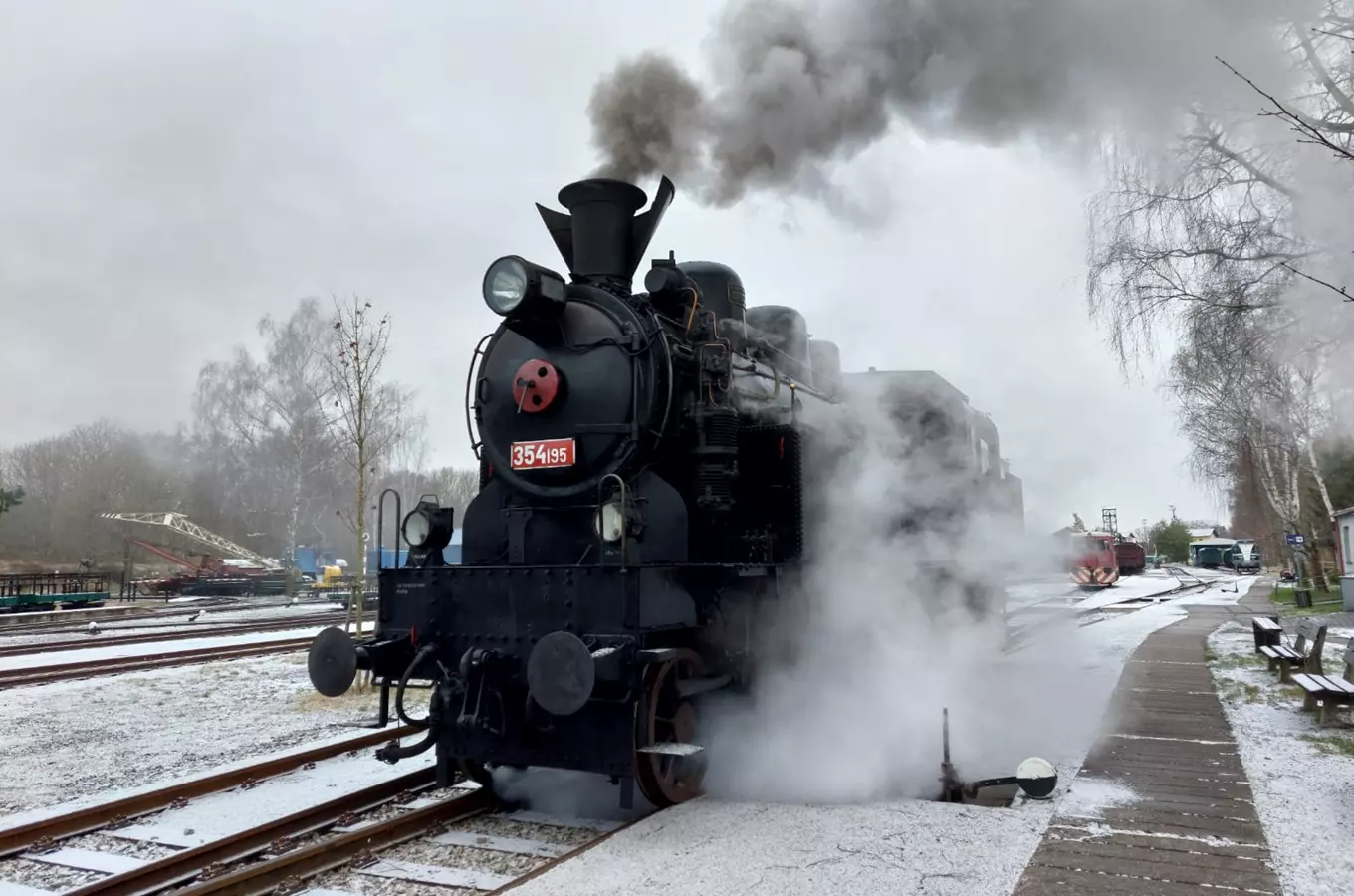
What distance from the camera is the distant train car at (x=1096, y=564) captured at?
3027 cm

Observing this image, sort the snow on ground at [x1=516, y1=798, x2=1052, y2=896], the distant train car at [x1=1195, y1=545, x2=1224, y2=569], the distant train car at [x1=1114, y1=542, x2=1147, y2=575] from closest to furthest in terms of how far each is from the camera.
Answer: the snow on ground at [x1=516, y1=798, x2=1052, y2=896] → the distant train car at [x1=1114, y1=542, x2=1147, y2=575] → the distant train car at [x1=1195, y1=545, x2=1224, y2=569]

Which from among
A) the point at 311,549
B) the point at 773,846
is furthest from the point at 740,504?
the point at 311,549

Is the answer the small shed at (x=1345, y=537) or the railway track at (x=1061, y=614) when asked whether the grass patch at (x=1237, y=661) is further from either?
the small shed at (x=1345, y=537)

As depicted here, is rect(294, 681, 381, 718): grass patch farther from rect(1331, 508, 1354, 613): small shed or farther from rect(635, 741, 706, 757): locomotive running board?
rect(1331, 508, 1354, 613): small shed

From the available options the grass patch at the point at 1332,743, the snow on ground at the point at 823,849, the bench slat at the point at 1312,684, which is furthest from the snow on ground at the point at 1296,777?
the snow on ground at the point at 823,849

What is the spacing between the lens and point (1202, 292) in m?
10.6

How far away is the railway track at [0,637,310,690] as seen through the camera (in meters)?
10.8

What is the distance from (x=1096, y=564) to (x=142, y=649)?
27.8m

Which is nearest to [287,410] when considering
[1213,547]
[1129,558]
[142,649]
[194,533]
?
[194,533]

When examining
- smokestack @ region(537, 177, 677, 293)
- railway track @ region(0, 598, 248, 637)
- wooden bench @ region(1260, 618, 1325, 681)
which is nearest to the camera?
smokestack @ region(537, 177, 677, 293)

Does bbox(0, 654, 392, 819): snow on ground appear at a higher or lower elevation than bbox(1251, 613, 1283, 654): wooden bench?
lower

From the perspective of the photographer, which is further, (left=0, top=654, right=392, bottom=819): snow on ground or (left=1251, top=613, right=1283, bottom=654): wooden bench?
(left=1251, top=613, right=1283, bottom=654): wooden bench

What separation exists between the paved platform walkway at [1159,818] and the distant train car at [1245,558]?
5514 centimetres

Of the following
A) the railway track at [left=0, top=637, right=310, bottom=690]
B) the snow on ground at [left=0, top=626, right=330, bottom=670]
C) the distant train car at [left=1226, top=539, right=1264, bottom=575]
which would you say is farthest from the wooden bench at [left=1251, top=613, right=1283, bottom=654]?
the distant train car at [left=1226, top=539, right=1264, bottom=575]
